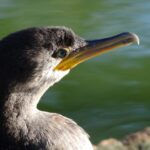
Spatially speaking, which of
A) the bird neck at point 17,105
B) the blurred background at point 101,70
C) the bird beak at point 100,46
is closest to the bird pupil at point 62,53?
the bird beak at point 100,46

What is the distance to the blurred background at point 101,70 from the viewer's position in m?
6.31

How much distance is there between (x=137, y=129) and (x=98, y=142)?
1.36 ft

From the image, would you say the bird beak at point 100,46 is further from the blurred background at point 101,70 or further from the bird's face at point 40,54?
the blurred background at point 101,70

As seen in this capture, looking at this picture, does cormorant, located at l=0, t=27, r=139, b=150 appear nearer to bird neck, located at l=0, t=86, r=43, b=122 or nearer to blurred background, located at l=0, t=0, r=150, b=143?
bird neck, located at l=0, t=86, r=43, b=122

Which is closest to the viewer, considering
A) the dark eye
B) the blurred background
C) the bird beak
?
the dark eye

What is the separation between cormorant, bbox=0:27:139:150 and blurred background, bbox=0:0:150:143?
1507 mm

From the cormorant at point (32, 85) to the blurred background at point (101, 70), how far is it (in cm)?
151

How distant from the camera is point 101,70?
22.9 ft

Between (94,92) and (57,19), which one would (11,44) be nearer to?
(94,92)

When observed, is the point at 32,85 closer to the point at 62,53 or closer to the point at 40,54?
the point at 40,54

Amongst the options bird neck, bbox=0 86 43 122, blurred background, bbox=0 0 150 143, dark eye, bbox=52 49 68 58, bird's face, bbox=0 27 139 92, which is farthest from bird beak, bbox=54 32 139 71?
blurred background, bbox=0 0 150 143

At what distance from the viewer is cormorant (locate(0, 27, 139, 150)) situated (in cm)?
420

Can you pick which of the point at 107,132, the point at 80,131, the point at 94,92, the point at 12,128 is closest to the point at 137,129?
the point at 107,132

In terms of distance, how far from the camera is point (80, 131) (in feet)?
15.4
